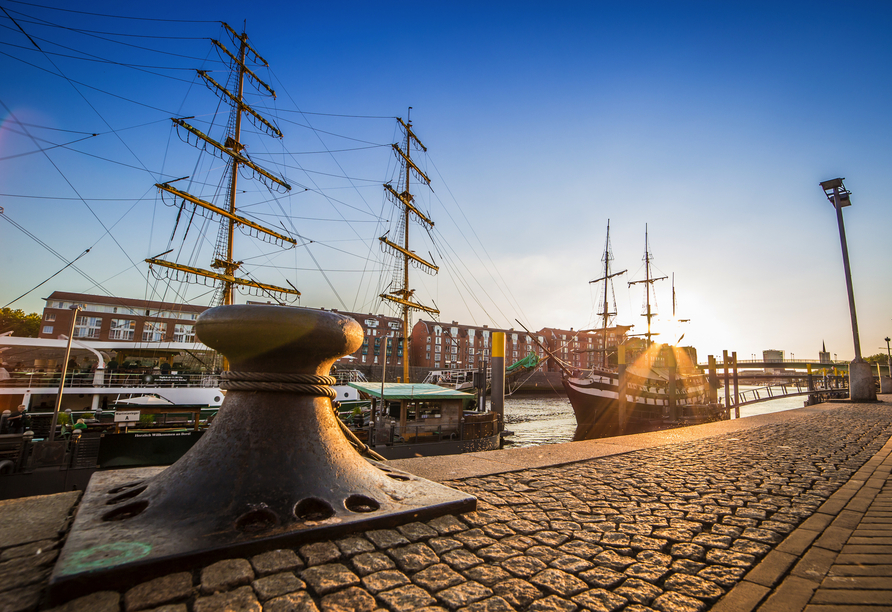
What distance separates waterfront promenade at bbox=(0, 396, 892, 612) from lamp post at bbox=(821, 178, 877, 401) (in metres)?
19.2

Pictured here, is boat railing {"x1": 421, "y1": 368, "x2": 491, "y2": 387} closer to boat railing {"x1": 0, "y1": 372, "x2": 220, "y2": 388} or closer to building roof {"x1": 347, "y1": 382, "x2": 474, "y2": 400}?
boat railing {"x1": 0, "y1": 372, "x2": 220, "y2": 388}

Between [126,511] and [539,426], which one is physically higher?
[126,511]

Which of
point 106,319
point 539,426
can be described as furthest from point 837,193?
point 106,319

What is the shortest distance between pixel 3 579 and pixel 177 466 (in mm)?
804

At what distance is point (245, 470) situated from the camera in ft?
7.25

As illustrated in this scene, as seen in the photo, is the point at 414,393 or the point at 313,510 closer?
the point at 313,510

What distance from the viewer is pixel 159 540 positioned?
6.08ft

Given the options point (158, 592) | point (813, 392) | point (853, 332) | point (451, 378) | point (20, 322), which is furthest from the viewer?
point (20, 322)

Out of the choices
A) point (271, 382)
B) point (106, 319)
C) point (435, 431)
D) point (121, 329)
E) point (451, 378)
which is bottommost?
point (435, 431)

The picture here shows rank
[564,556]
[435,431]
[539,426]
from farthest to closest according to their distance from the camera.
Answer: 1. [539,426]
2. [435,431]
3. [564,556]

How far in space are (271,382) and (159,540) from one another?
2.83 feet

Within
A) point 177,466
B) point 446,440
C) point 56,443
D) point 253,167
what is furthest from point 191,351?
point 177,466

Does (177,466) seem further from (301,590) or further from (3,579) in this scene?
(301,590)

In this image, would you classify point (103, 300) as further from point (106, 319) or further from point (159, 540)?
point (159, 540)
